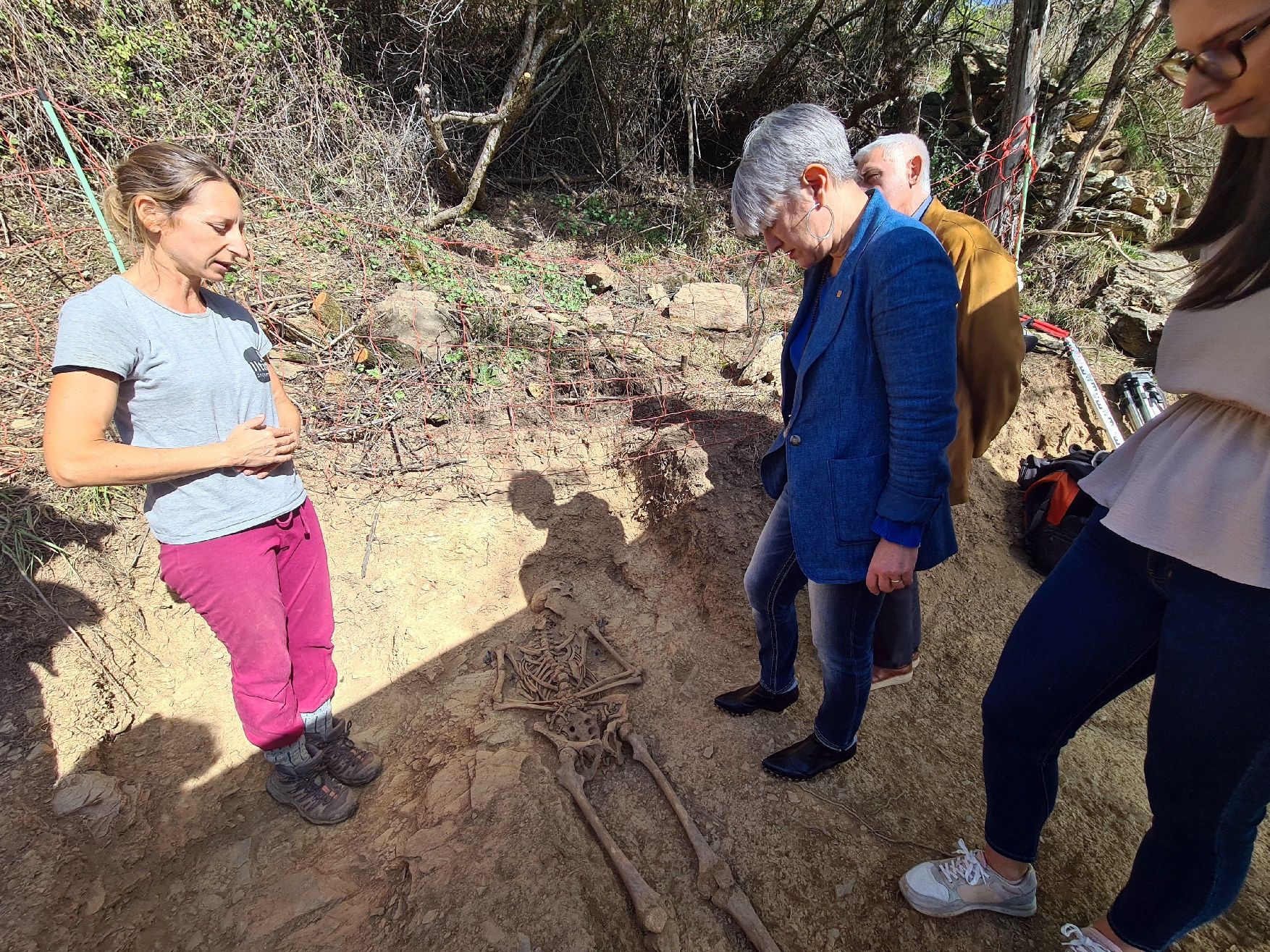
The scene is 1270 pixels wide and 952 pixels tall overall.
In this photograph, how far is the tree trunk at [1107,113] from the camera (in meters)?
5.68

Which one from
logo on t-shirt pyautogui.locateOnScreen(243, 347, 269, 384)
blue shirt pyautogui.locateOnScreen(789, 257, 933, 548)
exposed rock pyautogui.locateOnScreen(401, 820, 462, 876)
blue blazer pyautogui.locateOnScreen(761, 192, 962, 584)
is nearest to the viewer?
blue blazer pyautogui.locateOnScreen(761, 192, 962, 584)

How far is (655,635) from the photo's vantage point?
321 centimetres

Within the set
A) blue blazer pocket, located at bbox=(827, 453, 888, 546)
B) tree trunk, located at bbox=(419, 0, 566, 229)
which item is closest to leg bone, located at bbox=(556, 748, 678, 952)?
blue blazer pocket, located at bbox=(827, 453, 888, 546)

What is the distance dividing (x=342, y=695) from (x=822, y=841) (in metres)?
2.26

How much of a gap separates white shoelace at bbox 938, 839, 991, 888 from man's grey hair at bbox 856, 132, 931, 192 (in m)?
2.21

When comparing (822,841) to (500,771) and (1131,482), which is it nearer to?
(500,771)

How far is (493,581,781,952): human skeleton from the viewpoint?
1901 mm

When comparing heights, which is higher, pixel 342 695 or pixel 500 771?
pixel 500 771

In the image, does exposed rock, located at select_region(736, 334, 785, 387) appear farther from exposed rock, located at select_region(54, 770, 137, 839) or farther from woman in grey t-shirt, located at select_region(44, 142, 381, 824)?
exposed rock, located at select_region(54, 770, 137, 839)

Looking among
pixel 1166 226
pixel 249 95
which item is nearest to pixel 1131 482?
pixel 249 95

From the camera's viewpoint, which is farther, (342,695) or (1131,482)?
(342,695)

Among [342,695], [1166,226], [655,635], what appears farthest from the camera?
[1166,226]

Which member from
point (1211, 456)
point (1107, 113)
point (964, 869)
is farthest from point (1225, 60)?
point (1107, 113)

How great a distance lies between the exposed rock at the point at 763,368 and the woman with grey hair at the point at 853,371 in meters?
2.88
